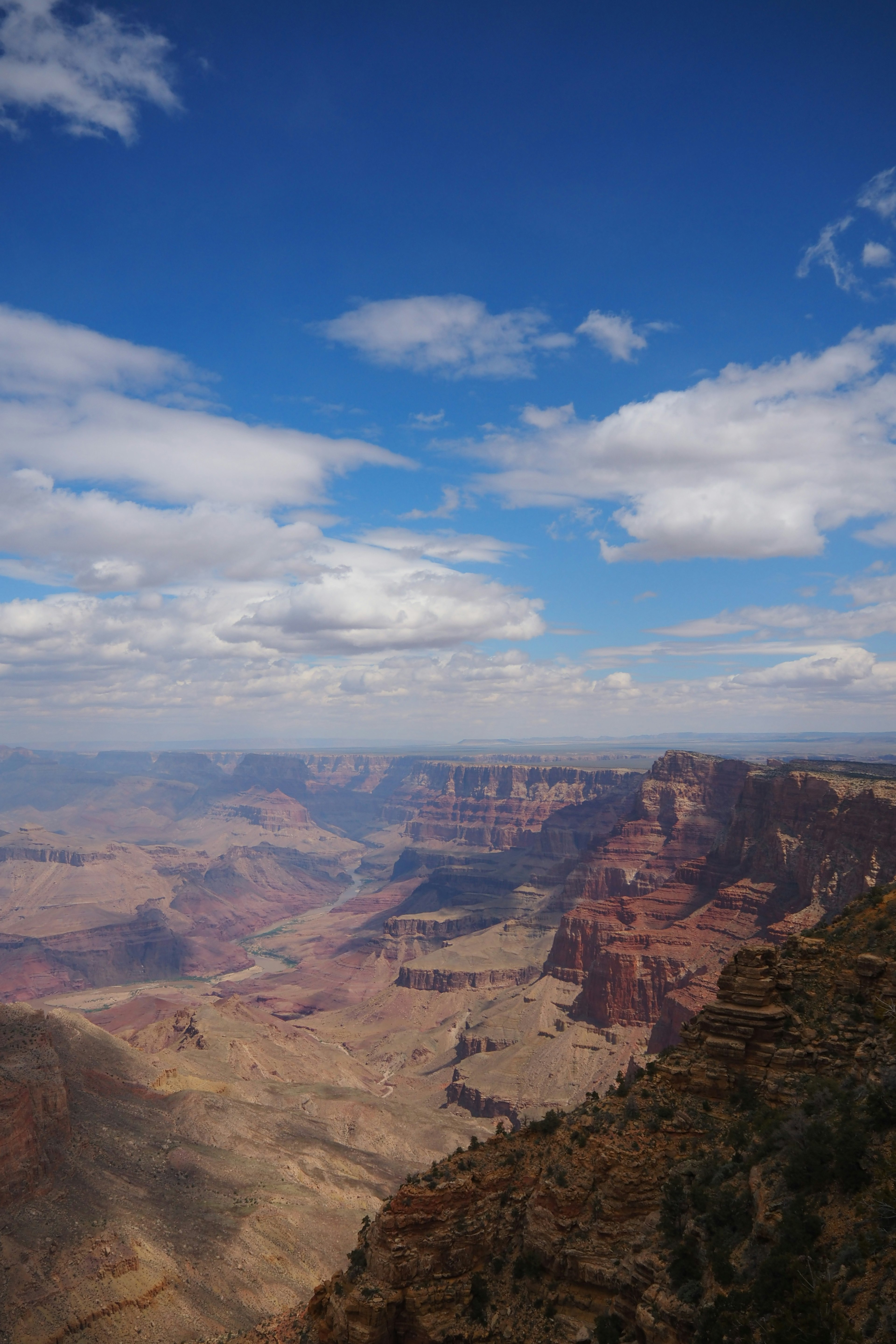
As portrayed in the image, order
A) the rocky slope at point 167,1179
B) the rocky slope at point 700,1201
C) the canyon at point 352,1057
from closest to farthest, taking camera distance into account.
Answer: the rocky slope at point 700,1201 → the rocky slope at point 167,1179 → the canyon at point 352,1057

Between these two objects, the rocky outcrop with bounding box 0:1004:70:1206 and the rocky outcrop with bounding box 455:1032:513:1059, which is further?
the rocky outcrop with bounding box 455:1032:513:1059

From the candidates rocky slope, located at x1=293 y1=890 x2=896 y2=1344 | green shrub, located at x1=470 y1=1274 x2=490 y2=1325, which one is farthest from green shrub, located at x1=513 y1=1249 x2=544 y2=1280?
green shrub, located at x1=470 y1=1274 x2=490 y2=1325

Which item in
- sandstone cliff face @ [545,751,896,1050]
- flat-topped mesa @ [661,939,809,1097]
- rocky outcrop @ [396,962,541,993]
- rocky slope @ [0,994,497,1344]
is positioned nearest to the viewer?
flat-topped mesa @ [661,939,809,1097]

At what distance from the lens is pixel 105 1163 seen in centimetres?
5203

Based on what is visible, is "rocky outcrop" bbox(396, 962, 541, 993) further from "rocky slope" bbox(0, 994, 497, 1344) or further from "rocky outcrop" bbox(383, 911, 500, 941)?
"rocky slope" bbox(0, 994, 497, 1344)

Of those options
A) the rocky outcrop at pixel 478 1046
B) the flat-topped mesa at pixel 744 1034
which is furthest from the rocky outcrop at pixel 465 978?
the flat-topped mesa at pixel 744 1034

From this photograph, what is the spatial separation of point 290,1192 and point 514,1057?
167ft

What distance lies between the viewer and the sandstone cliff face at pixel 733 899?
79188 mm

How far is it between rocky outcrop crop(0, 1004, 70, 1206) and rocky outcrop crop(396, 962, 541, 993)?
96.6 meters

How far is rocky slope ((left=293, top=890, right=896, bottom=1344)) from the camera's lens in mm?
13289

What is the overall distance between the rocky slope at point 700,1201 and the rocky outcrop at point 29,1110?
3146 centimetres

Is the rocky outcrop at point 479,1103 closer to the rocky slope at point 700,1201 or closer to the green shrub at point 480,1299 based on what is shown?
the rocky slope at point 700,1201

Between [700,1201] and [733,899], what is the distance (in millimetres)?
89455

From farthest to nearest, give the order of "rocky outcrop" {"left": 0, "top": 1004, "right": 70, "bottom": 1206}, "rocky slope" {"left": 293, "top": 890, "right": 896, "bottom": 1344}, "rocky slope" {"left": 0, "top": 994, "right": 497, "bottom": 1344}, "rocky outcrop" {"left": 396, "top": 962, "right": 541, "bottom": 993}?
A: "rocky outcrop" {"left": 396, "top": 962, "right": 541, "bottom": 993} < "rocky outcrop" {"left": 0, "top": 1004, "right": 70, "bottom": 1206} < "rocky slope" {"left": 0, "top": 994, "right": 497, "bottom": 1344} < "rocky slope" {"left": 293, "top": 890, "right": 896, "bottom": 1344}
